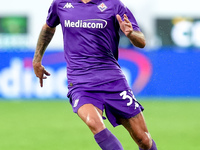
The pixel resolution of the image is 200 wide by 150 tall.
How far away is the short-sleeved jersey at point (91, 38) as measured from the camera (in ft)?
20.2

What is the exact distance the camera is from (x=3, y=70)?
54.9ft

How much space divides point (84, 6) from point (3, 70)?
35.4ft

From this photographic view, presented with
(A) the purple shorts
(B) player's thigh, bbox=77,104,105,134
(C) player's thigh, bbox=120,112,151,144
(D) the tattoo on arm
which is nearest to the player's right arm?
(D) the tattoo on arm

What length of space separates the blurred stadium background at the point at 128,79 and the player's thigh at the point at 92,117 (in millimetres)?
2829

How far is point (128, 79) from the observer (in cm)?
1697

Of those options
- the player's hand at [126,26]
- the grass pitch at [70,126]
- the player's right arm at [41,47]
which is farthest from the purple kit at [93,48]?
the grass pitch at [70,126]

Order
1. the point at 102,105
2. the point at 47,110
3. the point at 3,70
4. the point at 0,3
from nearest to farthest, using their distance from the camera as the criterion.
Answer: the point at 102,105, the point at 47,110, the point at 3,70, the point at 0,3

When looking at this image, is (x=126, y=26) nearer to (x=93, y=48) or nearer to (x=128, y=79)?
(x=93, y=48)

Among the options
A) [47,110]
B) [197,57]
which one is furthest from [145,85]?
[47,110]

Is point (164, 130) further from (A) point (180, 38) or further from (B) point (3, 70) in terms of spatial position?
(A) point (180, 38)

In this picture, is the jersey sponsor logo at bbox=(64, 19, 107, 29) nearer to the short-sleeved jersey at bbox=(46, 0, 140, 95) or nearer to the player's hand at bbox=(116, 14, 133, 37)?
the short-sleeved jersey at bbox=(46, 0, 140, 95)

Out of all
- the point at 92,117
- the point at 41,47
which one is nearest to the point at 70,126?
the point at 41,47

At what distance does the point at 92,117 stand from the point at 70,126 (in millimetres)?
5935

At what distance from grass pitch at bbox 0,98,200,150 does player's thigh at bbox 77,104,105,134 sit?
9.27ft
